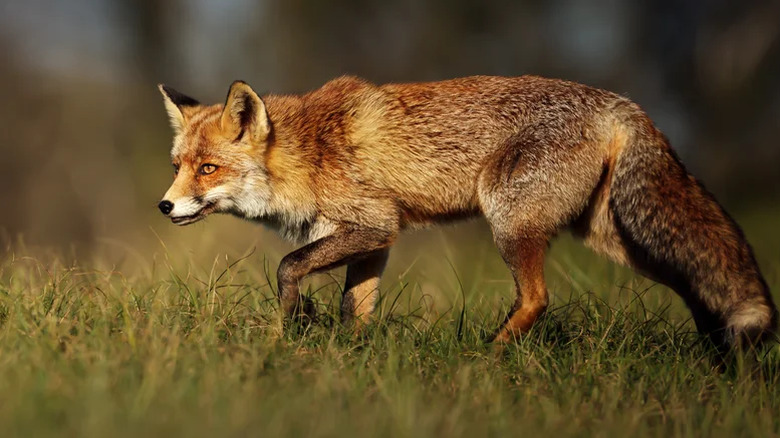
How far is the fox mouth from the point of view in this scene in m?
5.00

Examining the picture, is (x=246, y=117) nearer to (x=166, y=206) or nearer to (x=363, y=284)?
(x=166, y=206)

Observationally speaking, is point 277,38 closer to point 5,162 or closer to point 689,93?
point 5,162

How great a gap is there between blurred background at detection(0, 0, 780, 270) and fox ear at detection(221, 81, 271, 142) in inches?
348

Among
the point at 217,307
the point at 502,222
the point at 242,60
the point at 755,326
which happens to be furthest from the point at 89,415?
the point at 242,60

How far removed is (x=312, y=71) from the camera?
16.0 m

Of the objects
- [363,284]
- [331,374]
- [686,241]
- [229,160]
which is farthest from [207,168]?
[686,241]

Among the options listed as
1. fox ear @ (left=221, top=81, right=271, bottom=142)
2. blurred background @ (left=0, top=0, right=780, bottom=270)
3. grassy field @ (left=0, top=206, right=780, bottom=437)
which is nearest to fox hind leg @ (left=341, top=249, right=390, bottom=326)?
grassy field @ (left=0, top=206, right=780, bottom=437)

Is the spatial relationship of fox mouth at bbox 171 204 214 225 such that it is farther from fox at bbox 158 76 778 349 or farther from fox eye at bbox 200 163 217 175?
fox eye at bbox 200 163 217 175

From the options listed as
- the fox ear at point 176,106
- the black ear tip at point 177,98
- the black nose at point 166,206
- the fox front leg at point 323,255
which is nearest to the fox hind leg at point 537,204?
the fox front leg at point 323,255

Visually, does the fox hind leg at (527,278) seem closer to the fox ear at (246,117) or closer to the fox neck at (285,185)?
the fox neck at (285,185)

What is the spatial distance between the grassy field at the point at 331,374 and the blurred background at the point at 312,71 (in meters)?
9.57

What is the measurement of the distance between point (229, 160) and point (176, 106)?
26.8 inches

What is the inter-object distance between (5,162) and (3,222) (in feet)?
4.09

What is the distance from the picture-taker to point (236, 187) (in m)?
5.18
